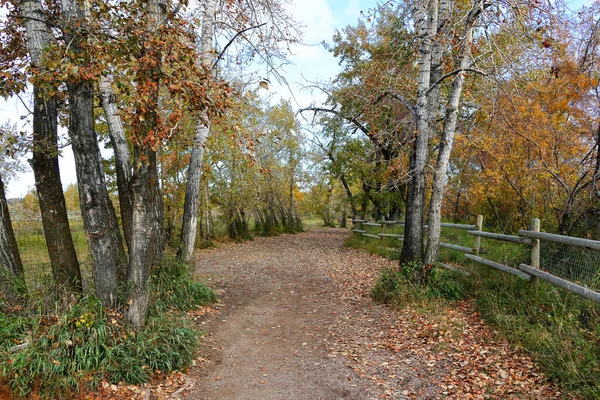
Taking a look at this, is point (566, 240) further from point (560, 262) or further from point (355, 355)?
point (355, 355)

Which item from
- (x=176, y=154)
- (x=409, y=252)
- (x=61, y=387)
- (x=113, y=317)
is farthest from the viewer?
(x=176, y=154)

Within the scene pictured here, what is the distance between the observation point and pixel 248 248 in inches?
724

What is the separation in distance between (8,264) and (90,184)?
1.67 metres

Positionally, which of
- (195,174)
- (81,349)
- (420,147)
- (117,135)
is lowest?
(81,349)

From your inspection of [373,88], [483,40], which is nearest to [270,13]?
[373,88]

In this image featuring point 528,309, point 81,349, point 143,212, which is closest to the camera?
point 81,349

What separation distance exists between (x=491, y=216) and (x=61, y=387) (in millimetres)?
16204

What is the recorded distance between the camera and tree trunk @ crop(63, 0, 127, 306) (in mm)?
4742

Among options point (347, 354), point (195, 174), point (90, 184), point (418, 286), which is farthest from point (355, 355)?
point (195, 174)

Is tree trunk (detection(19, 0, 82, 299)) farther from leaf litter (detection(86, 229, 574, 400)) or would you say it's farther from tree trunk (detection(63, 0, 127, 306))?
leaf litter (detection(86, 229, 574, 400))

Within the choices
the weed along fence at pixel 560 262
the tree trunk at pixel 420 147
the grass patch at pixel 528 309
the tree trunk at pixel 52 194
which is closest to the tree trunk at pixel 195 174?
the tree trunk at pixel 52 194

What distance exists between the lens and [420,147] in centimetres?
776

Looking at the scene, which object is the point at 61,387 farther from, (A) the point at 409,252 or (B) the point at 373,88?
(B) the point at 373,88

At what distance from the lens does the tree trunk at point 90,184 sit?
474 centimetres
